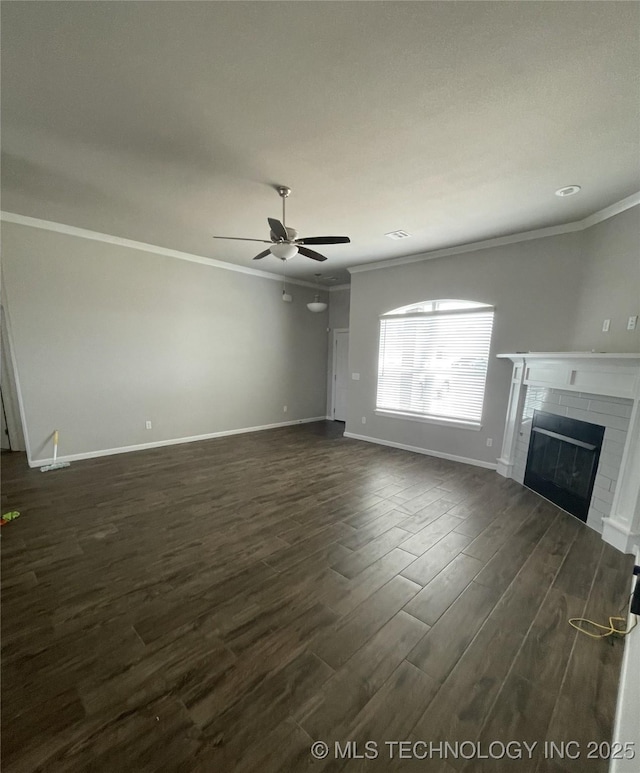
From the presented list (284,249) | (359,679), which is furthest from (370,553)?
(284,249)

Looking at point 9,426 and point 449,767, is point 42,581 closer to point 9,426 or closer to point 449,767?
point 449,767

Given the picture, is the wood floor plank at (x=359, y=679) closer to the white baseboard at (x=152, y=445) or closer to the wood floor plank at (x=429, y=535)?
the wood floor plank at (x=429, y=535)

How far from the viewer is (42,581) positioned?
210 cm

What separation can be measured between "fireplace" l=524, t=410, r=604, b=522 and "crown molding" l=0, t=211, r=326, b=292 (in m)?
5.25

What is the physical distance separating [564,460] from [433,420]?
181 centimetres

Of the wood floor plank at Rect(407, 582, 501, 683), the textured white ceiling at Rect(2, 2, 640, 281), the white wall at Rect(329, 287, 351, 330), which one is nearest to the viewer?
the textured white ceiling at Rect(2, 2, 640, 281)

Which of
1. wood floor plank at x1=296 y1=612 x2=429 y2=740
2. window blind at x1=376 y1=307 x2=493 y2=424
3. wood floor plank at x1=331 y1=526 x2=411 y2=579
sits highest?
window blind at x1=376 y1=307 x2=493 y2=424

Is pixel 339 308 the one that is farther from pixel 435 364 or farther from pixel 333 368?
pixel 435 364

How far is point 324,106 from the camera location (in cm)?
190

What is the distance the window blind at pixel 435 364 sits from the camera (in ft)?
14.5

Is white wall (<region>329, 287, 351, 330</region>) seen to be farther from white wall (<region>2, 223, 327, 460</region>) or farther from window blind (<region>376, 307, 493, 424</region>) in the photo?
window blind (<region>376, 307, 493, 424</region>)

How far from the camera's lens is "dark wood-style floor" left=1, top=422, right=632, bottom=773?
1.27 m

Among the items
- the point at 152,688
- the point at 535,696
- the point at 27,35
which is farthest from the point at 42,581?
the point at 27,35

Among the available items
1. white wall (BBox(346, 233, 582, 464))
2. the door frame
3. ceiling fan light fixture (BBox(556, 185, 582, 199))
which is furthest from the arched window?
the door frame
